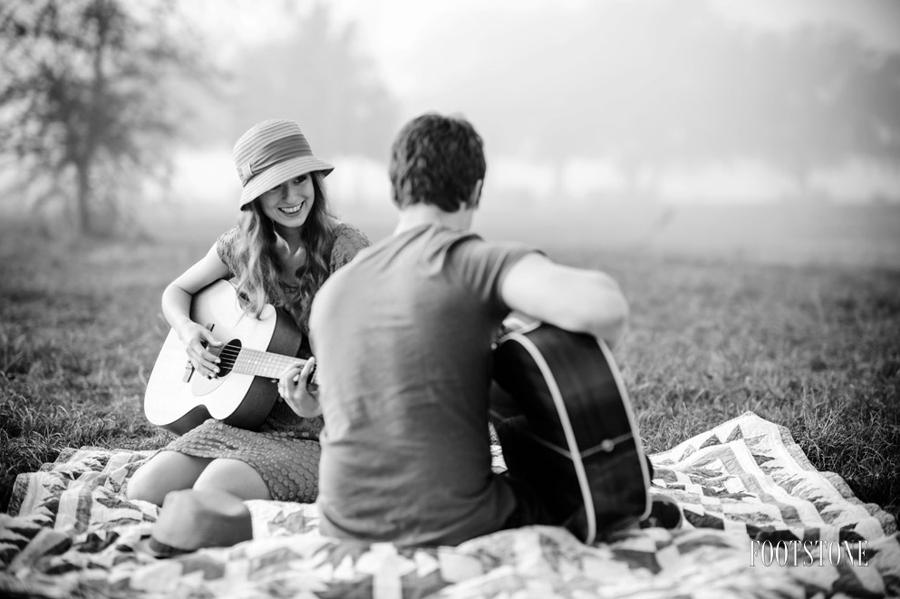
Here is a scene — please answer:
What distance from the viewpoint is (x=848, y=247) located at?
1831 cm

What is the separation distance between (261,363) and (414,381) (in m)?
1.28

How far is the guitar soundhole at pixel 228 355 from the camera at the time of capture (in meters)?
3.16

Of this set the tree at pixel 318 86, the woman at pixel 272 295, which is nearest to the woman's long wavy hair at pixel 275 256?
the woman at pixel 272 295

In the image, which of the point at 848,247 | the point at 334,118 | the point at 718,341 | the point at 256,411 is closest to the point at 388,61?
the point at 334,118

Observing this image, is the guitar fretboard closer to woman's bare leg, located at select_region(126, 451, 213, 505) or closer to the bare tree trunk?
woman's bare leg, located at select_region(126, 451, 213, 505)

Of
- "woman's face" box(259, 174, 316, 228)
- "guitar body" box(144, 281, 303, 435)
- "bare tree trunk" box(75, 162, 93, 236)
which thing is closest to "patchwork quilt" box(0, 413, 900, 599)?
"guitar body" box(144, 281, 303, 435)

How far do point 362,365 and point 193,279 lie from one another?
1.85 m

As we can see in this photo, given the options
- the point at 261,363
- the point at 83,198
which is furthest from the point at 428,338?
the point at 83,198

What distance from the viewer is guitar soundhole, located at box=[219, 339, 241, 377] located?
3.16 metres

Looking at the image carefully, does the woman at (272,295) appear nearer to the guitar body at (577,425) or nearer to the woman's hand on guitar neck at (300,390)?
the woman's hand on guitar neck at (300,390)

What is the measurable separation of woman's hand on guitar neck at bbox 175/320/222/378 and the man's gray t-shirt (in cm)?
125

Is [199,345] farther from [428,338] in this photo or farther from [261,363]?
[428,338]

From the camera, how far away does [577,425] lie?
2.00 m

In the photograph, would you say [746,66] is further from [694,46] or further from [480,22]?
[480,22]
